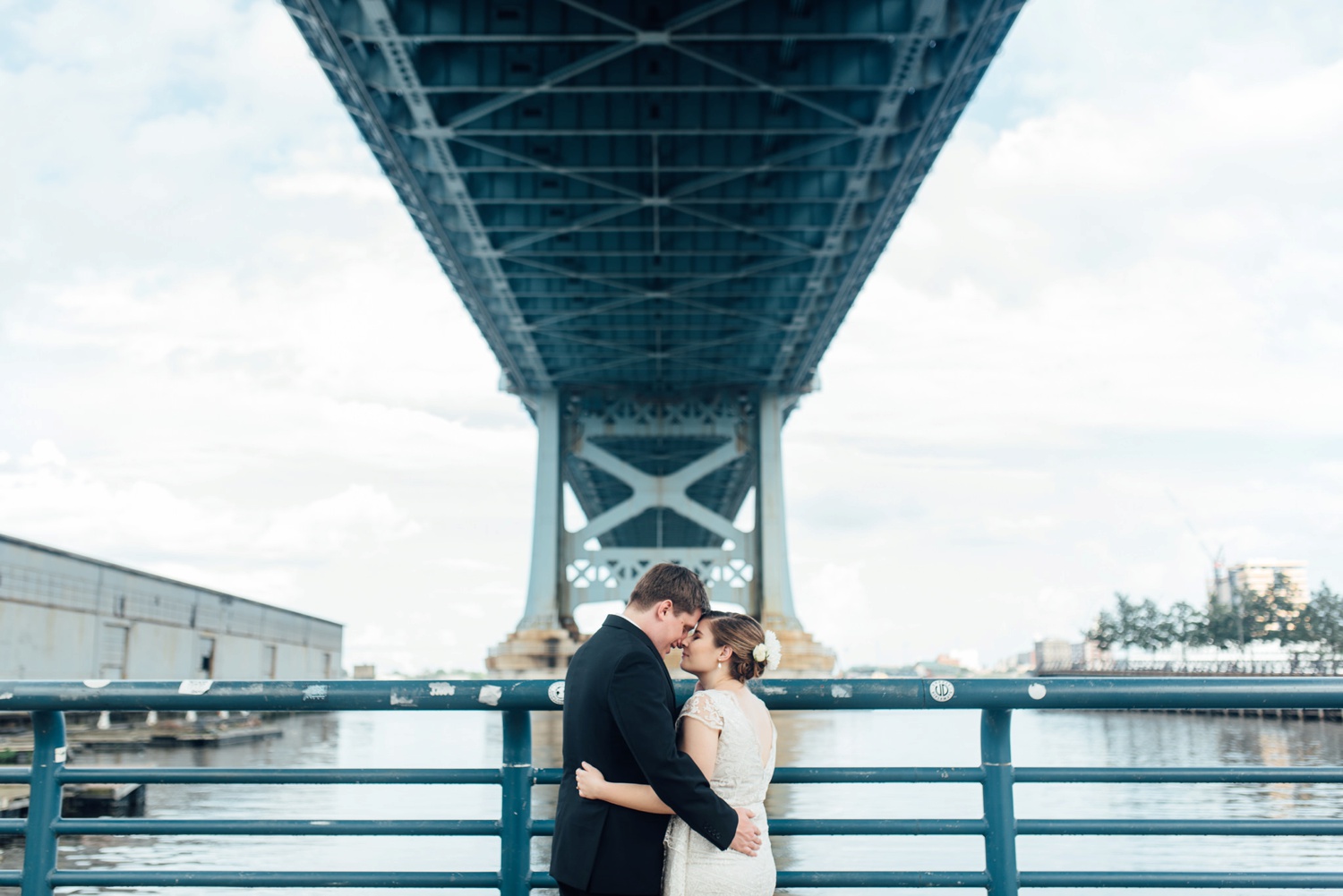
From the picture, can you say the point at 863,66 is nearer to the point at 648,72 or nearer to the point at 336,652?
the point at 648,72

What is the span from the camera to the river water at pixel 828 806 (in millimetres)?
11344

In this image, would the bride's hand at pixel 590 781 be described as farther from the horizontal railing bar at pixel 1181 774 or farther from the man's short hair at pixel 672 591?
the horizontal railing bar at pixel 1181 774

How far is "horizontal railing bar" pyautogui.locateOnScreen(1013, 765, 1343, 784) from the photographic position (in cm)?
407

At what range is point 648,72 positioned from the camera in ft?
76.5

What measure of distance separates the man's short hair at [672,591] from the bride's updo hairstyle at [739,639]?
0.26 feet

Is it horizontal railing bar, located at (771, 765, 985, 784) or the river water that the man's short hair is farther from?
the river water

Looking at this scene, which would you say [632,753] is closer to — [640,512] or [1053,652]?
[640,512]

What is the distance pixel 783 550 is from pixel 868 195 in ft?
68.9

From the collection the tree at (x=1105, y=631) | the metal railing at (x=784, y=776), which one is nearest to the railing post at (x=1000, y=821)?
the metal railing at (x=784, y=776)

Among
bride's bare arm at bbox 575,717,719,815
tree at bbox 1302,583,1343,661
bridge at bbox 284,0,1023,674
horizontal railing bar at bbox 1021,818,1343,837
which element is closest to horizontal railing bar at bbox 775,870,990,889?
horizontal railing bar at bbox 1021,818,1343,837

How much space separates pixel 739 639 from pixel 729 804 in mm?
478

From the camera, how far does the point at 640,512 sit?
48688 millimetres

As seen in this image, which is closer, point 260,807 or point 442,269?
point 260,807

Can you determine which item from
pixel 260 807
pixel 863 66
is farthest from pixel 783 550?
pixel 260 807
